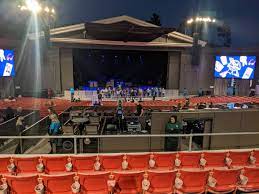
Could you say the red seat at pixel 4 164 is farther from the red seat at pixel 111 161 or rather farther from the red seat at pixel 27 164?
the red seat at pixel 111 161

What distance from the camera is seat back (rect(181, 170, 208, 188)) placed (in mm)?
5479

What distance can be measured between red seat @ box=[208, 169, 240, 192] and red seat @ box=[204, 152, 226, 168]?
44.7 inches

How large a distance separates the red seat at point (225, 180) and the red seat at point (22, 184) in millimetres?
4077

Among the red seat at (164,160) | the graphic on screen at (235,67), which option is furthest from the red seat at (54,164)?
the graphic on screen at (235,67)

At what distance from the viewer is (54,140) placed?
28.6ft

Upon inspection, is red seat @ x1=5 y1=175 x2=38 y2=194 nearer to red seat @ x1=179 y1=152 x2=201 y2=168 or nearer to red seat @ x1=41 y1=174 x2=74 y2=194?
red seat @ x1=41 y1=174 x2=74 y2=194

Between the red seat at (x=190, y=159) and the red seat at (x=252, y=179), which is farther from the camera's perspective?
the red seat at (x=190, y=159)

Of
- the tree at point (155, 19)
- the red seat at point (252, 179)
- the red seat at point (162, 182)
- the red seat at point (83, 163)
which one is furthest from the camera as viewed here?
the tree at point (155, 19)

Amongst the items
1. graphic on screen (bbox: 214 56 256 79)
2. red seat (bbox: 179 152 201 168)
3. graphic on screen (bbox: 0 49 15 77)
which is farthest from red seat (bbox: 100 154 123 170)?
graphic on screen (bbox: 214 56 256 79)

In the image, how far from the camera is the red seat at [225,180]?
219 inches

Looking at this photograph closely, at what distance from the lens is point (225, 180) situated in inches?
222

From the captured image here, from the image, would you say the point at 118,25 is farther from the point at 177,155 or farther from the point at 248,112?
the point at 177,155

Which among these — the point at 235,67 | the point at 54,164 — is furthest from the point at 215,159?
the point at 235,67

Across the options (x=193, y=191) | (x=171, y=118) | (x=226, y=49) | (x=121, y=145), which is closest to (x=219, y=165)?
(x=193, y=191)
